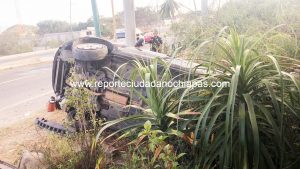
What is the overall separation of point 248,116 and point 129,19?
5825 mm

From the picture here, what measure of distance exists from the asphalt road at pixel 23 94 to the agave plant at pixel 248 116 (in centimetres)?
473

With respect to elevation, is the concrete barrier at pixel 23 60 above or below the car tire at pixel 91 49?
below

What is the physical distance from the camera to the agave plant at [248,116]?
5.91ft

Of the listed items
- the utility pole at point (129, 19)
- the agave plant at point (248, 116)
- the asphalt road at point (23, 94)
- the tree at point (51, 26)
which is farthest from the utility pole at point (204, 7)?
the tree at point (51, 26)

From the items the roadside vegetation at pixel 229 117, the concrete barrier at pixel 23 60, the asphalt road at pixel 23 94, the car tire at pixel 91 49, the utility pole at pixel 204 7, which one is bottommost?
the concrete barrier at pixel 23 60

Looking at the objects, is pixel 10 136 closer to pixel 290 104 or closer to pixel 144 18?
pixel 290 104

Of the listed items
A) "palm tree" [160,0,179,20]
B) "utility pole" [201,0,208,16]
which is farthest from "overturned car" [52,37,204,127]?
"palm tree" [160,0,179,20]

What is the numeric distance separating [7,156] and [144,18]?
94.0 feet

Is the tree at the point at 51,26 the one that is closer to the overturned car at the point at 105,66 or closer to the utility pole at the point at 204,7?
the utility pole at the point at 204,7

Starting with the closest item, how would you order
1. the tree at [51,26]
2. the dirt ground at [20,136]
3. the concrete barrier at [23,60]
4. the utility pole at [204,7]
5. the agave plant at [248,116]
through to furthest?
the agave plant at [248,116], the dirt ground at [20,136], the utility pole at [204,7], the concrete barrier at [23,60], the tree at [51,26]

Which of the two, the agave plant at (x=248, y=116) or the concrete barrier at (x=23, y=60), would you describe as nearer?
the agave plant at (x=248, y=116)

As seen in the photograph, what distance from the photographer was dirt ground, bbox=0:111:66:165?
3.73 m

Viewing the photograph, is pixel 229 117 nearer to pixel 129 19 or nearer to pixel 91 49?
pixel 91 49

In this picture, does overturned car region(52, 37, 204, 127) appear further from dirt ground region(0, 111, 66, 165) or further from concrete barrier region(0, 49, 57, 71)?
concrete barrier region(0, 49, 57, 71)
